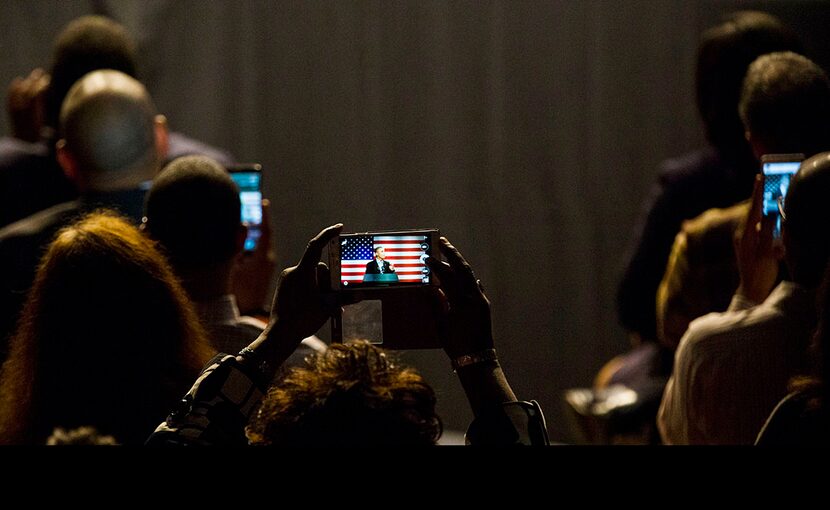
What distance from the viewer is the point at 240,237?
191 centimetres

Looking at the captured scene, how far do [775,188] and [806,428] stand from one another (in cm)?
50

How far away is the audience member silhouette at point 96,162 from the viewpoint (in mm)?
2230

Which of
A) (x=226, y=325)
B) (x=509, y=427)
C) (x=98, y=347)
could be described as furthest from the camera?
(x=226, y=325)

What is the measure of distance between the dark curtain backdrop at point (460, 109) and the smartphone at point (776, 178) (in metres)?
2.48

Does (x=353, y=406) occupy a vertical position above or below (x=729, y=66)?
below

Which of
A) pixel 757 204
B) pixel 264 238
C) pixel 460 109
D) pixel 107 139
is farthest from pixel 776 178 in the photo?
pixel 460 109

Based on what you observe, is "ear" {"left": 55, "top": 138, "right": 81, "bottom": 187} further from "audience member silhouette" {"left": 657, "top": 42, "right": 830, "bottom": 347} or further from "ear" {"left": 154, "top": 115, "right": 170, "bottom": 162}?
"audience member silhouette" {"left": 657, "top": 42, "right": 830, "bottom": 347}

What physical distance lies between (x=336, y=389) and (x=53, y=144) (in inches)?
71.7

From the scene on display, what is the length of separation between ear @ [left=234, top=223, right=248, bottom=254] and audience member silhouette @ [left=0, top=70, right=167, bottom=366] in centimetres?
45

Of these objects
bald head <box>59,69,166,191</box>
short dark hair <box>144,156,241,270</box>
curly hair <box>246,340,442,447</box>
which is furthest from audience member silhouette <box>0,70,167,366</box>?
curly hair <box>246,340,442,447</box>

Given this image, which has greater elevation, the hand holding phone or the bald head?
the bald head

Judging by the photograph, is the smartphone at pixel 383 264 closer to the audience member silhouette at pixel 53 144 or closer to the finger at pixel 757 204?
the finger at pixel 757 204

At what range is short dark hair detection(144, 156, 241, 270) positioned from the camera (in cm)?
186

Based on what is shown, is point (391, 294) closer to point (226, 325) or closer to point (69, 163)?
point (226, 325)
